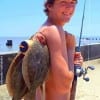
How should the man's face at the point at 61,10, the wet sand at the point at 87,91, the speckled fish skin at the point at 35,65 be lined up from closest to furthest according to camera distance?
the speckled fish skin at the point at 35,65 < the man's face at the point at 61,10 < the wet sand at the point at 87,91

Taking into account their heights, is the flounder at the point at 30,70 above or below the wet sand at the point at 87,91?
above

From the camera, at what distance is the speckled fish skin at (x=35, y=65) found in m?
2.46

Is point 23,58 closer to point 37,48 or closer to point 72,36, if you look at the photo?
point 37,48

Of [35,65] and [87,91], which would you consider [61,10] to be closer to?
[35,65]

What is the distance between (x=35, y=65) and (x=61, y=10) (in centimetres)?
46

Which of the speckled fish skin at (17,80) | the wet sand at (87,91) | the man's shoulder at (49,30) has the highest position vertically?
the man's shoulder at (49,30)

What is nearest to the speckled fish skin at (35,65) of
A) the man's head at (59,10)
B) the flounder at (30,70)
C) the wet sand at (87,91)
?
the flounder at (30,70)

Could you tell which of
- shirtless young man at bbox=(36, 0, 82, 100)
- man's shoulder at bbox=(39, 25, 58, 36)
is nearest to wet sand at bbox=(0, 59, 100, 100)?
shirtless young man at bbox=(36, 0, 82, 100)

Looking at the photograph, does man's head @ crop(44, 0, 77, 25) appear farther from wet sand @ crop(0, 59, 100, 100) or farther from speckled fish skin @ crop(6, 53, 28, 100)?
wet sand @ crop(0, 59, 100, 100)

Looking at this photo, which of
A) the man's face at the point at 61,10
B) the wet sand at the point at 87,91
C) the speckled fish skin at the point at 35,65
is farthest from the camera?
the wet sand at the point at 87,91

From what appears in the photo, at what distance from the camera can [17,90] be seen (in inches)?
100

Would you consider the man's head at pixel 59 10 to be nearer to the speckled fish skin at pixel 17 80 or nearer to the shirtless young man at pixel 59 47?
the shirtless young man at pixel 59 47

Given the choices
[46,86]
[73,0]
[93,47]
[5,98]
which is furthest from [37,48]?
[93,47]

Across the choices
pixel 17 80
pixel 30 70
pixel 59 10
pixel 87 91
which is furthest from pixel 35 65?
pixel 87 91
